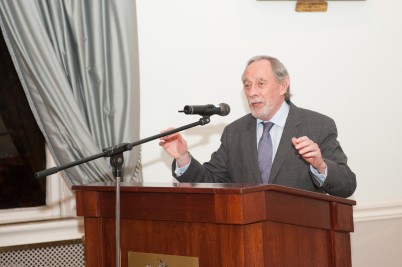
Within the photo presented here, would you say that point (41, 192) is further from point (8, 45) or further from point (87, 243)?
point (87, 243)

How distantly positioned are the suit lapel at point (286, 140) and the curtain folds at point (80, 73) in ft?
3.32

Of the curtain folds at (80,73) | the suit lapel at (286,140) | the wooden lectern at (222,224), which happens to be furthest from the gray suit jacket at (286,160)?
the curtain folds at (80,73)

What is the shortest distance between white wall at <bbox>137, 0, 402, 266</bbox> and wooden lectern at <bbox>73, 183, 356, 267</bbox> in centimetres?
156

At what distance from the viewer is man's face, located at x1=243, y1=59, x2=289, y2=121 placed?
360 centimetres

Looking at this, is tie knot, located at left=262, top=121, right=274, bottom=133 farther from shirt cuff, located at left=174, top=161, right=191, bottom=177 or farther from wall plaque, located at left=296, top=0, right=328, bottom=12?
wall plaque, located at left=296, top=0, right=328, bottom=12

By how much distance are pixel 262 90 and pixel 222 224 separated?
1501mm

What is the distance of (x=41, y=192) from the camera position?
4152mm

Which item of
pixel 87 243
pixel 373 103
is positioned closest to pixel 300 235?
pixel 87 243

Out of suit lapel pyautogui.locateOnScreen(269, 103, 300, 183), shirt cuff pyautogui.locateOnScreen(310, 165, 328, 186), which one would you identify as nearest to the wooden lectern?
shirt cuff pyautogui.locateOnScreen(310, 165, 328, 186)

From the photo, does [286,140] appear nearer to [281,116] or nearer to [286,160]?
[286,160]

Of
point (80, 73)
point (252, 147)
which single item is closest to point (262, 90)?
point (252, 147)

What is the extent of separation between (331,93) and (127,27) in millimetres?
1684

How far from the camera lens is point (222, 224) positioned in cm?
225

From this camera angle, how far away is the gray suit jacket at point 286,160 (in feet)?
10.5
